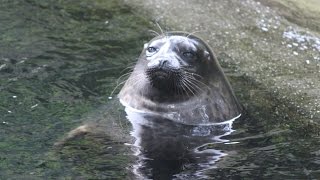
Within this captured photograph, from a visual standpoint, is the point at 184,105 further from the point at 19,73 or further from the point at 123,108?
the point at 19,73

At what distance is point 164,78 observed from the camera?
6445mm

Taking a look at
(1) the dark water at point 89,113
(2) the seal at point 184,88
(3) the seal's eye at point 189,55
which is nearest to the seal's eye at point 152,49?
(2) the seal at point 184,88

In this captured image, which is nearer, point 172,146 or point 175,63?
point 172,146

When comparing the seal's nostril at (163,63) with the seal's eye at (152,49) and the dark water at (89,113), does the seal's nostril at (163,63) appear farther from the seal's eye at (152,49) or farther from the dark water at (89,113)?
the dark water at (89,113)

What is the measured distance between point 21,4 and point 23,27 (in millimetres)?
778

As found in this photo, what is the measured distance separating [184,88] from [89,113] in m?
0.85

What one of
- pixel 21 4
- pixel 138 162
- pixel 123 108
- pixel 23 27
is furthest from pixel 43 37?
pixel 138 162

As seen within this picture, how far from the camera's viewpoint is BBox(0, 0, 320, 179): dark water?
5598mm

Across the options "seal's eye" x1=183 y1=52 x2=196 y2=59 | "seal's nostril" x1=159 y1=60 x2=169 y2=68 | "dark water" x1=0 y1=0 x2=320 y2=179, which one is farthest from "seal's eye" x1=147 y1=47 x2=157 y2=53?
"dark water" x1=0 y1=0 x2=320 y2=179

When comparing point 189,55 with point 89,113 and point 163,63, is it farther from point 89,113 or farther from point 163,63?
point 89,113

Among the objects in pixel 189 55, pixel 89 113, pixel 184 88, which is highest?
pixel 189 55

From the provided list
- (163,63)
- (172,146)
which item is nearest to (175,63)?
(163,63)

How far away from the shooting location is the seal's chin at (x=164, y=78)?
20.9ft

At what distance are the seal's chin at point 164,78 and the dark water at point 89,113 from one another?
16.5 inches
